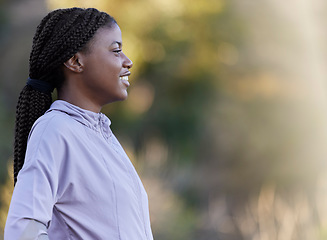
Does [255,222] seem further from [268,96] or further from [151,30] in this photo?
[268,96]

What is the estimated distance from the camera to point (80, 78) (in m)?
1.42

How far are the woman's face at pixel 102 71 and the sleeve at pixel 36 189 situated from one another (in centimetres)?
18

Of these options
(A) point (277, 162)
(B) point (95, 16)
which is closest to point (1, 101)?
(A) point (277, 162)

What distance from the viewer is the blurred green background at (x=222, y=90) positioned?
905 centimetres

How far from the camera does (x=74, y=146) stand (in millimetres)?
1294

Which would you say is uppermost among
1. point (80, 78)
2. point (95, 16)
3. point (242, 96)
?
point (95, 16)

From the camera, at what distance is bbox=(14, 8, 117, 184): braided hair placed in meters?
1.41

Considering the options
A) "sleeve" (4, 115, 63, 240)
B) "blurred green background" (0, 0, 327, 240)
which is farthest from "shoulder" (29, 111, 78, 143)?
"blurred green background" (0, 0, 327, 240)

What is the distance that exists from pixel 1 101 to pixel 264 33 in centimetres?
521

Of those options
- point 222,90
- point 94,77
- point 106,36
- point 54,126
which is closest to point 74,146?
point 54,126

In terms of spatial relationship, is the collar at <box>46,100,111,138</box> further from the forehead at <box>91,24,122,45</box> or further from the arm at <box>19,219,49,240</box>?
the arm at <box>19,219,49,240</box>

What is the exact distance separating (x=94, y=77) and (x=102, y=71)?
0.02 meters

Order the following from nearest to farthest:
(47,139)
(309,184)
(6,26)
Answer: (47,139), (6,26), (309,184)

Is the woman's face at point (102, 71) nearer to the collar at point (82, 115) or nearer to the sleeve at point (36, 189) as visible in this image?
the collar at point (82, 115)
